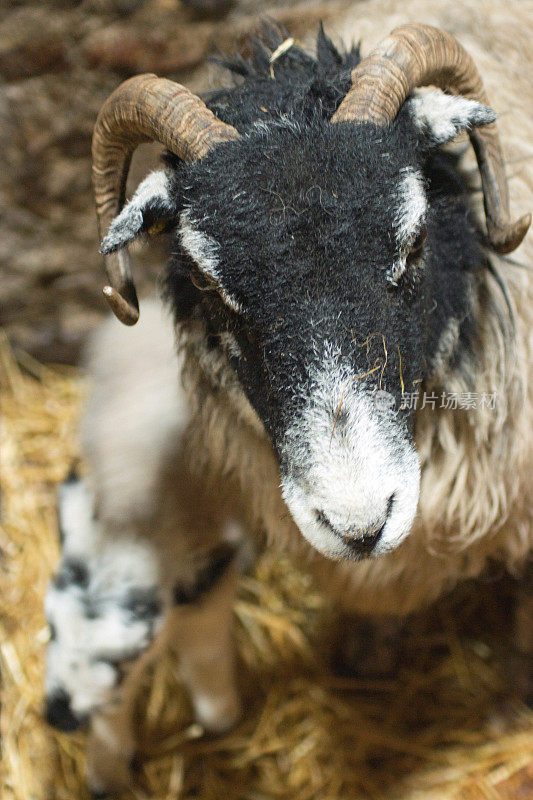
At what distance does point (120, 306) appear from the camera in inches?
64.2

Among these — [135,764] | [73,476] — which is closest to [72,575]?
[73,476]

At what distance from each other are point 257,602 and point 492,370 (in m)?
1.56

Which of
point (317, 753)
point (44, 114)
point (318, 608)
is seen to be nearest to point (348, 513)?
point (317, 753)

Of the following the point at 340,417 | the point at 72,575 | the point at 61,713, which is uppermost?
the point at 340,417

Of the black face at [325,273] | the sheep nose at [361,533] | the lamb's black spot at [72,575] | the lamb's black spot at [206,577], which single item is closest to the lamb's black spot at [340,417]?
the black face at [325,273]

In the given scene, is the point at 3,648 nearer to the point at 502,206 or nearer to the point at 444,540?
the point at 444,540

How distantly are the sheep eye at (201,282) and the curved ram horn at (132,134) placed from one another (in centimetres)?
17

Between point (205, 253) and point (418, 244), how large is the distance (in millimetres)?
415

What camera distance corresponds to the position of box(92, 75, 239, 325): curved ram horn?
4.89ft

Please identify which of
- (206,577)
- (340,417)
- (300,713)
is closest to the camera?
(340,417)

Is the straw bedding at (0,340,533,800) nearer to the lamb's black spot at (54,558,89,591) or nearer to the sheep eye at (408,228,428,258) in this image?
the lamb's black spot at (54,558,89,591)

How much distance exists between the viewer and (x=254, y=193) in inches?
54.6

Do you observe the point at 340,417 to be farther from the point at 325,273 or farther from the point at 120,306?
the point at 120,306

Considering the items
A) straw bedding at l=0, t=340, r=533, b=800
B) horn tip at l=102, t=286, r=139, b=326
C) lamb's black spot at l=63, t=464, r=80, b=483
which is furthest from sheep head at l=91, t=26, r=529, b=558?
straw bedding at l=0, t=340, r=533, b=800
